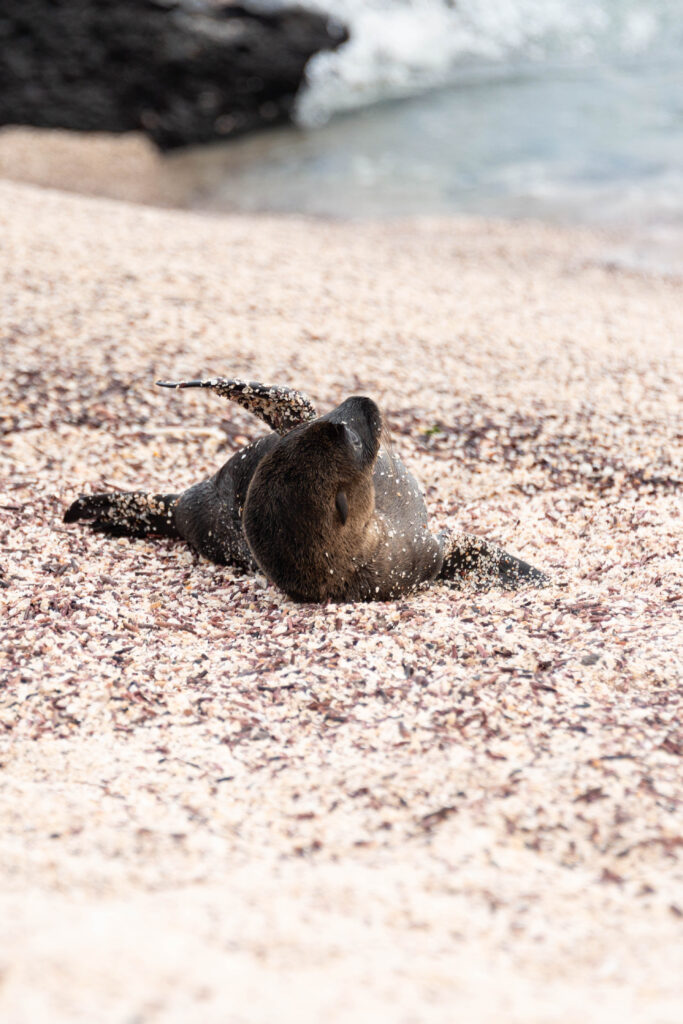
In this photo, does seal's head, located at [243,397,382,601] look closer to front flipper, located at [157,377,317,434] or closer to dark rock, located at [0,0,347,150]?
front flipper, located at [157,377,317,434]

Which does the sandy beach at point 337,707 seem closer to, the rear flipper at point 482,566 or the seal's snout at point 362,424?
the rear flipper at point 482,566

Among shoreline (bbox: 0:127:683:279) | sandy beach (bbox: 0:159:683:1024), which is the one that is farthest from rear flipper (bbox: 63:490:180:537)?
shoreline (bbox: 0:127:683:279)

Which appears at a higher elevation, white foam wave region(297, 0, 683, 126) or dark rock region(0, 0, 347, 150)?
white foam wave region(297, 0, 683, 126)

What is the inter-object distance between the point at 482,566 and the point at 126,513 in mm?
1549

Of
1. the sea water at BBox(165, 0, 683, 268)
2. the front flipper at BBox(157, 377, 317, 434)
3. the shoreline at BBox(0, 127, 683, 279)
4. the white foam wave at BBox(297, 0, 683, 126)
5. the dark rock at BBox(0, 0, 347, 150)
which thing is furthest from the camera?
the white foam wave at BBox(297, 0, 683, 126)

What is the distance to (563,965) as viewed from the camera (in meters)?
1.90

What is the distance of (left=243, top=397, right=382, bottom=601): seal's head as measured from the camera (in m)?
3.12

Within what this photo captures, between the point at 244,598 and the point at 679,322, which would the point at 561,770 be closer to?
the point at 244,598

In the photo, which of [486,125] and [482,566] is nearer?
[482,566]

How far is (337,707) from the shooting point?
2898mm

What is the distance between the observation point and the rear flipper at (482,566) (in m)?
3.66

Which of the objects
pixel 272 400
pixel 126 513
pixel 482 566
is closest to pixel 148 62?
pixel 126 513

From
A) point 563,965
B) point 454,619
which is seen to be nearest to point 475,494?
point 454,619

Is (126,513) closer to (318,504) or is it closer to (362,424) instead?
(318,504)
